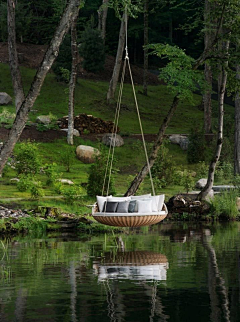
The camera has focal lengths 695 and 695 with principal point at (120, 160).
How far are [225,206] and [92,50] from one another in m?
28.3

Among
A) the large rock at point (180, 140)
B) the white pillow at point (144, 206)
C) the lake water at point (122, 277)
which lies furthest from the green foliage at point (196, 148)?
the white pillow at point (144, 206)

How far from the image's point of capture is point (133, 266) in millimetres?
14656

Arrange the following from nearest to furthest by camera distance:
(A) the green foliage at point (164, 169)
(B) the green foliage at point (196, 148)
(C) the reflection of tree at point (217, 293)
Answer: (C) the reflection of tree at point (217, 293)
(A) the green foliage at point (164, 169)
(B) the green foliage at point (196, 148)

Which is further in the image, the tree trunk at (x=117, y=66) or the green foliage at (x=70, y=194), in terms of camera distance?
the tree trunk at (x=117, y=66)

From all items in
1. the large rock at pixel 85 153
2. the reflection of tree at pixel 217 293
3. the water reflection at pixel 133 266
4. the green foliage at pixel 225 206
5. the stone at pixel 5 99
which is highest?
the stone at pixel 5 99

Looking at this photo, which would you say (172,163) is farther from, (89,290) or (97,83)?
(97,83)

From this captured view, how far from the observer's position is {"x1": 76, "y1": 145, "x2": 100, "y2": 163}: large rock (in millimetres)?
33125

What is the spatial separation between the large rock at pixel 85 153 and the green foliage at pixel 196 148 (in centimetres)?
484

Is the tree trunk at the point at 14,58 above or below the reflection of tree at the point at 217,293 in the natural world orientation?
above

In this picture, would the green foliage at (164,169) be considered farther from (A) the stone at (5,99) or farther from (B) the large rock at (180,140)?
(A) the stone at (5,99)

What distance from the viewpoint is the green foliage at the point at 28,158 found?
997 inches

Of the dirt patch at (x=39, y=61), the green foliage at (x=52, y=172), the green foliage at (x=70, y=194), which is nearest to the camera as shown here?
the green foliage at (x=70, y=194)

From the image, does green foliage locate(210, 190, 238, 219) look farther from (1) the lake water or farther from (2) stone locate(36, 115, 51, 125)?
(2) stone locate(36, 115, 51, 125)

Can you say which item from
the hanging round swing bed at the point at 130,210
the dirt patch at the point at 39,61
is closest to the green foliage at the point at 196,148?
the hanging round swing bed at the point at 130,210
